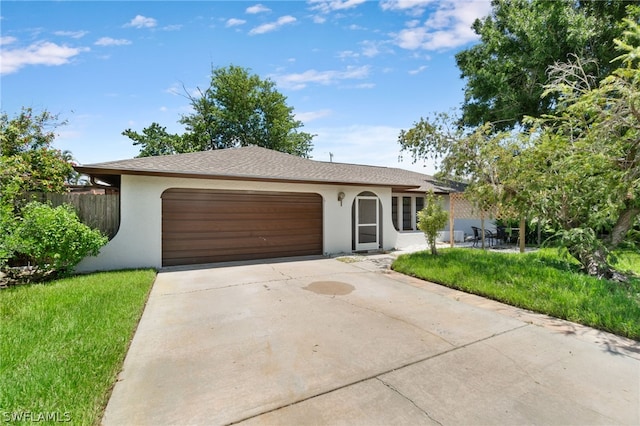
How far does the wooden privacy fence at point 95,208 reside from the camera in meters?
7.41

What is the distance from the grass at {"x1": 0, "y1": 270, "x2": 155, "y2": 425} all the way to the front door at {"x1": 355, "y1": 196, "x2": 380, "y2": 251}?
26.8 ft

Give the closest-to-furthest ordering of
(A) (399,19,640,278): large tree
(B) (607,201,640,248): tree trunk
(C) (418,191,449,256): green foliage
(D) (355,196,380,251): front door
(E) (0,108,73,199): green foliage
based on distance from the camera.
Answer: (A) (399,19,640,278): large tree, (B) (607,201,640,248): tree trunk, (E) (0,108,73,199): green foliage, (C) (418,191,449,256): green foliage, (D) (355,196,380,251): front door

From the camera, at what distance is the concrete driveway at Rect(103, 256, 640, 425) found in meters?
2.44

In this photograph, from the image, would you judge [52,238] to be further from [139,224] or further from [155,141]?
[155,141]

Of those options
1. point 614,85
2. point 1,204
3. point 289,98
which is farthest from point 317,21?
point 289,98

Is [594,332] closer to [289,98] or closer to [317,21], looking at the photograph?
[317,21]

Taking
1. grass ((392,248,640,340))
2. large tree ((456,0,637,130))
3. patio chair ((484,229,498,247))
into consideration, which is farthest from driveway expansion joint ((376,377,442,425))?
large tree ((456,0,637,130))

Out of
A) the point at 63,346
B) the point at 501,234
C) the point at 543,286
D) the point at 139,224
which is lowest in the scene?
the point at 63,346

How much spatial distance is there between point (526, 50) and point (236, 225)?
17235mm

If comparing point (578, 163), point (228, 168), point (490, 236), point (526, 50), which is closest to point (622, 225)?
point (578, 163)

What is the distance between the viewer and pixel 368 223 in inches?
488

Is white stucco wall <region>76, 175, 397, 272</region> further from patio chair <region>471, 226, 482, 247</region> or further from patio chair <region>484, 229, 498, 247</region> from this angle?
patio chair <region>484, 229, 498, 247</region>

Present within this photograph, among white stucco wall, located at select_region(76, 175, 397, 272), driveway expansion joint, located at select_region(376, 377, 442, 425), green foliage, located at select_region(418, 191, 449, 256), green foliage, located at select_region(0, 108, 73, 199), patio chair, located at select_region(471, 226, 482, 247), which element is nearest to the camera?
driveway expansion joint, located at select_region(376, 377, 442, 425)

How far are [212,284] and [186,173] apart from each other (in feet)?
10.9
